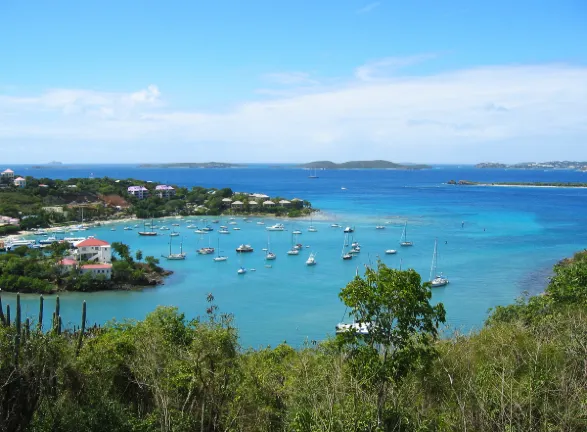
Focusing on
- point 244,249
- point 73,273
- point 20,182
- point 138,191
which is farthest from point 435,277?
point 20,182

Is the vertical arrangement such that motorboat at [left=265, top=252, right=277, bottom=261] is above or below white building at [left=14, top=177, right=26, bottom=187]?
below

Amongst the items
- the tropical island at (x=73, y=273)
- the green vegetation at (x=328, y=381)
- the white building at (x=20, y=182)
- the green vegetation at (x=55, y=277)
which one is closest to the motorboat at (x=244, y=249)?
the tropical island at (x=73, y=273)

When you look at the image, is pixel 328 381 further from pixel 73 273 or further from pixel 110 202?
pixel 110 202

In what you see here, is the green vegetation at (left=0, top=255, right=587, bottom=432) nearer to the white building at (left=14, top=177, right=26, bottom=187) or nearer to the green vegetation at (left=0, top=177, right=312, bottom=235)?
the green vegetation at (left=0, top=177, right=312, bottom=235)

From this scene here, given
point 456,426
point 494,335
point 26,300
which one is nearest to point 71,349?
point 456,426

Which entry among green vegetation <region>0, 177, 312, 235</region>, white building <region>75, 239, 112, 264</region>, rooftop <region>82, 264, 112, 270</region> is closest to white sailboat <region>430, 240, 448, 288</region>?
rooftop <region>82, 264, 112, 270</region>

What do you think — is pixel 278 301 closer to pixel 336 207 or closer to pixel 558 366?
pixel 558 366

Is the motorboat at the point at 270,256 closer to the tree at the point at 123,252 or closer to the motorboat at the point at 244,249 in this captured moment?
the motorboat at the point at 244,249
